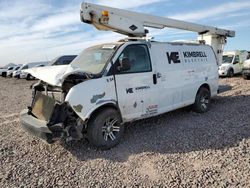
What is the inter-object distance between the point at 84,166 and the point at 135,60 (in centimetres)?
255

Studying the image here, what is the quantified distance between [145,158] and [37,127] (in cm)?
207

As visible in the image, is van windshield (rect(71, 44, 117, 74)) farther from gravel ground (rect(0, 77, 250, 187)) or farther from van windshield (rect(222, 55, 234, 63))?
van windshield (rect(222, 55, 234, 63))

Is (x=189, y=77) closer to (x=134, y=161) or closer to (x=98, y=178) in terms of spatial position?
(x=134, y=161)

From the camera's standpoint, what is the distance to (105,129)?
5.32 metres

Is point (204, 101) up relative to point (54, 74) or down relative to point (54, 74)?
down

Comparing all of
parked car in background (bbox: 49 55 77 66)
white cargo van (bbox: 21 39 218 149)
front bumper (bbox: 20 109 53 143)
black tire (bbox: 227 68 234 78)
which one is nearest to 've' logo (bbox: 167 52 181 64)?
white cargo van (bbox: 21 39 218 149)

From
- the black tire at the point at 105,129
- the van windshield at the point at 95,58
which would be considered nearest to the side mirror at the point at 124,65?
the van windshield at the point at 95,58

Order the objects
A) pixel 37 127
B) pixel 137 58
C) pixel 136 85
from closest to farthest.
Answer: pixel 37 127 → pixel 136 85 → pixel 137 58

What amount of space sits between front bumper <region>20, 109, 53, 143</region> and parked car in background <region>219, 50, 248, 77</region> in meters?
15.0

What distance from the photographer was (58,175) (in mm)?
4355

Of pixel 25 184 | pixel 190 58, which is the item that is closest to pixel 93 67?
pixel 25 184

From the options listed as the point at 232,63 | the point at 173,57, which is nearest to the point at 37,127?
the point at 173,57

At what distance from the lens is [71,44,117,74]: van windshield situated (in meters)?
5.51

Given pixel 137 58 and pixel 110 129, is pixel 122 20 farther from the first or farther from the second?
pixel 110 129
